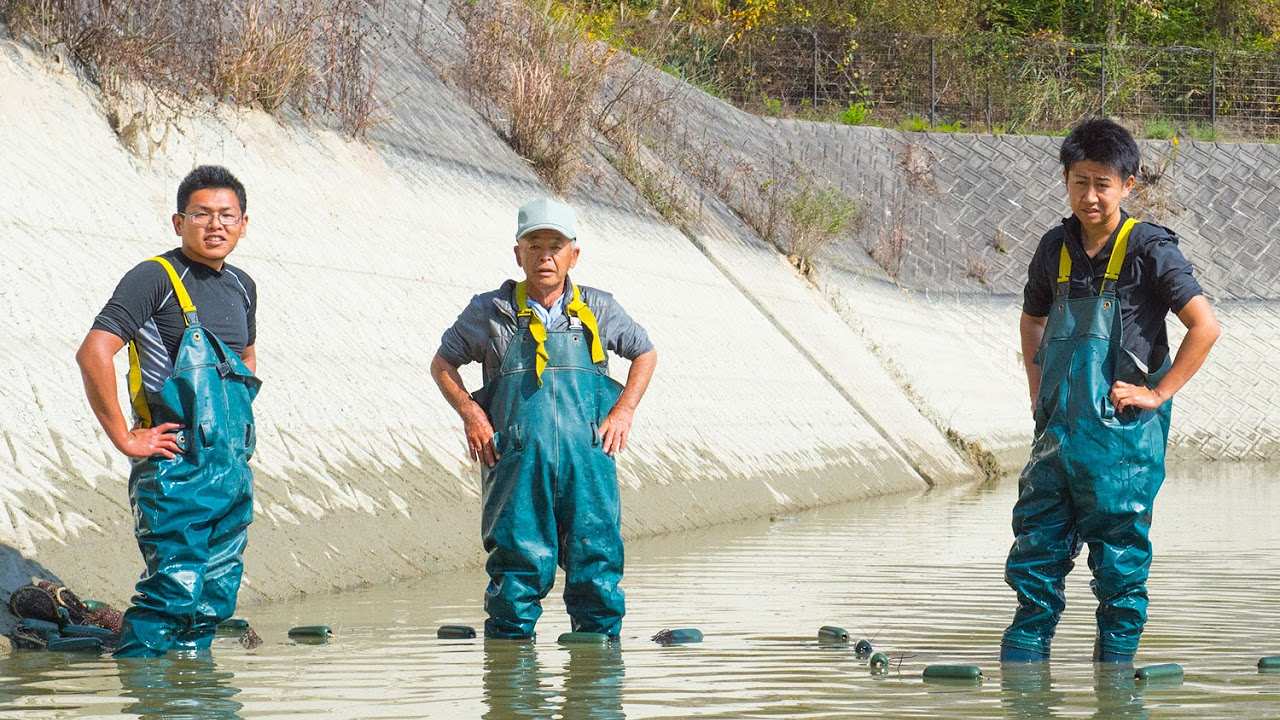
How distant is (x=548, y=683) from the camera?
5359 mm

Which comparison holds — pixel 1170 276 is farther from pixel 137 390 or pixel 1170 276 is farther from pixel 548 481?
pixel 137 390

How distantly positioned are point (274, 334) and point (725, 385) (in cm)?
494

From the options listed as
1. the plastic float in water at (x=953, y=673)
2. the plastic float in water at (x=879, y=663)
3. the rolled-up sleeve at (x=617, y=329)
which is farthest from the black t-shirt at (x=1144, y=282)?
the rolled-up sleeve at (x=617, y=329)

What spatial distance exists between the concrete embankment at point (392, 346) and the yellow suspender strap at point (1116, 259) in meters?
3.74

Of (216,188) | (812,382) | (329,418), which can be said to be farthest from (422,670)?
A: (812,382)

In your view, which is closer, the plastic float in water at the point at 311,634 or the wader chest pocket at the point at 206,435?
the wader chest pocket at the point at 206,435

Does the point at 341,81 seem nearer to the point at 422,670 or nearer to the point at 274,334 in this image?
the point at 274,334

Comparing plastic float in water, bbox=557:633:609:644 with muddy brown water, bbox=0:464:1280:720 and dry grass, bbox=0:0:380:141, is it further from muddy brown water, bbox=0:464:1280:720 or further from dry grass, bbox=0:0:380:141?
dry grass, bbox=0:0:380:141

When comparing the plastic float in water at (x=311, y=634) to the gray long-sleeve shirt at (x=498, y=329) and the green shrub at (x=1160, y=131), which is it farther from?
the green shrub at (x=1160, y=131)

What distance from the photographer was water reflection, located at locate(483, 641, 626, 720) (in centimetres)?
488

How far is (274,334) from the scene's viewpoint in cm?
897

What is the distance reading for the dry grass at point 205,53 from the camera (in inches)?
404

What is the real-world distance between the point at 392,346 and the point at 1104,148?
5.34m

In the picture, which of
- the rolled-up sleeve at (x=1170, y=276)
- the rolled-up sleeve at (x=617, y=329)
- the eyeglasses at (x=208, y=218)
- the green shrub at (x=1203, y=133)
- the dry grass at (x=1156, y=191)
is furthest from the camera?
the green shrub at (x=1203, y=133)
